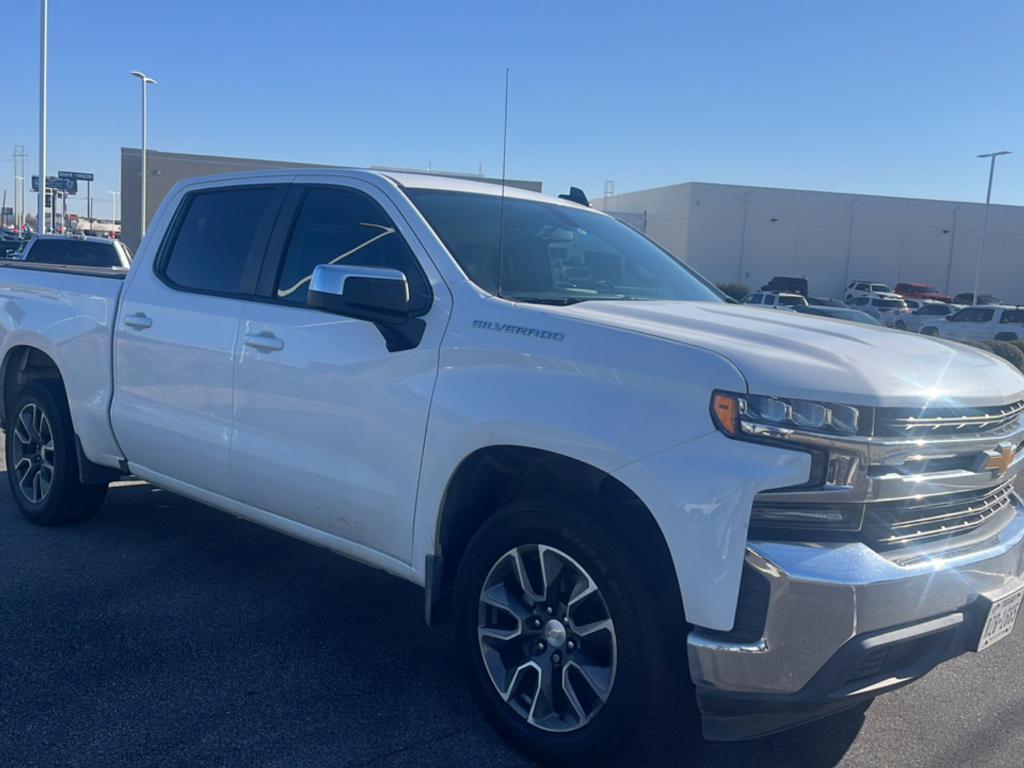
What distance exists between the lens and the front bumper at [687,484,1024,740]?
264cm

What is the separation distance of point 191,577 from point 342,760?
2088 millimetres

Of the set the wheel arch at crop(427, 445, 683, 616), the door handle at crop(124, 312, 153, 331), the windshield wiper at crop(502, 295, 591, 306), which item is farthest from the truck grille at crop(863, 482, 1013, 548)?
the door handle at crop(124, 312, 153, 331)

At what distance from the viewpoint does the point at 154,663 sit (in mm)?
3924

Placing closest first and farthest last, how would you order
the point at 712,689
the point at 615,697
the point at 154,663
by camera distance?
the point at 712,689, the point at 615,697, the point at 154,663

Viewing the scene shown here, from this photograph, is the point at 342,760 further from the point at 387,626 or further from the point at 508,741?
the point at 387,626

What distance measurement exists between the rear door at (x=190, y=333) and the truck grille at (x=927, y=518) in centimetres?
282

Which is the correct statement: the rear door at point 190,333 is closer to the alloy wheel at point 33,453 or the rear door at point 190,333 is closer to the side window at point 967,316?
the alloy wheel at point 33,453

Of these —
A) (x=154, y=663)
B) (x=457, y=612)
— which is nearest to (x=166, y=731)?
(x=154, y=663)

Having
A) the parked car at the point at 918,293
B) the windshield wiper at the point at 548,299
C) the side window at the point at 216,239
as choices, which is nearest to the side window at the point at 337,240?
the side window at the point at 216,239

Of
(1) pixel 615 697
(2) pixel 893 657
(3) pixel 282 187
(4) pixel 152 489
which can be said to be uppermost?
(3) pixel 282 187

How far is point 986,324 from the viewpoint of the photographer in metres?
27.4

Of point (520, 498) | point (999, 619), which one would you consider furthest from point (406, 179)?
point (999, 619)

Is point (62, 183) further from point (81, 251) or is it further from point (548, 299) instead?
point (548, 299)

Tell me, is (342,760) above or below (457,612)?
below
